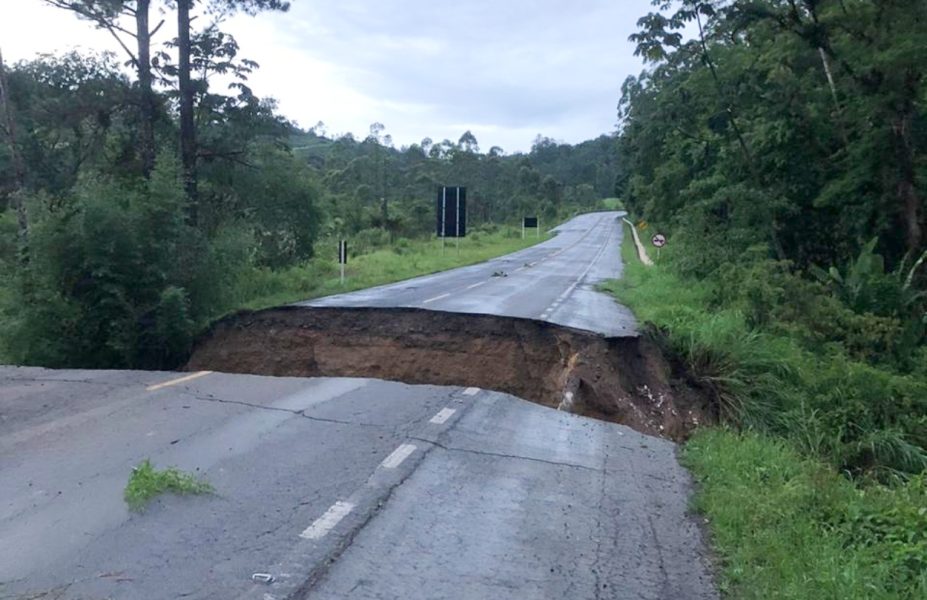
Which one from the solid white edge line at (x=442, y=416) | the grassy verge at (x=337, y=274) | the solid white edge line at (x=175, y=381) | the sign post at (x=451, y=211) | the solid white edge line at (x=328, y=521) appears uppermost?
the sign post at (x=451, y=211)

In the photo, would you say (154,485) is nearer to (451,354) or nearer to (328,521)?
(328,521)

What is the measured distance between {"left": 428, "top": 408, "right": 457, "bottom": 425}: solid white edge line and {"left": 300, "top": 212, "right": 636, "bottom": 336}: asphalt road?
513 centimetres

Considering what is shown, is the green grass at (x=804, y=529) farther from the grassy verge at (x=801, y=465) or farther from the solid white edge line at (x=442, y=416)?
the solid white edge line at (x=442, y=416)

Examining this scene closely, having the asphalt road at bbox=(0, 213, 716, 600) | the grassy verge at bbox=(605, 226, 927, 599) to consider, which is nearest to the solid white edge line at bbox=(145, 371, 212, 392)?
the asphalt road at bbox=(0, 213, 716, 600)


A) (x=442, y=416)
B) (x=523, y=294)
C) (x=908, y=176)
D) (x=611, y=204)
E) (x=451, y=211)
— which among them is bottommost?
(x=523, y=294)

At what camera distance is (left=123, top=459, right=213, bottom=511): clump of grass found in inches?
218

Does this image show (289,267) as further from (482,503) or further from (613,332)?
(482,503)

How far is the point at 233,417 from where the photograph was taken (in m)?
7.99

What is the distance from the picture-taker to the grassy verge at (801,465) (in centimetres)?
499

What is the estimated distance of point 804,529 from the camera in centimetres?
562

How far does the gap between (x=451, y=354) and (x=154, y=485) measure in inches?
286

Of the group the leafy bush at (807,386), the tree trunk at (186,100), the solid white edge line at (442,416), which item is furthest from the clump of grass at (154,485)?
the tree trunk at (186,100)

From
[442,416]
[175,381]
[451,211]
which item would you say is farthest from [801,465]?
[451,211]

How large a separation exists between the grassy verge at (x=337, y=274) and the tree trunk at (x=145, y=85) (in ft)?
13.0
